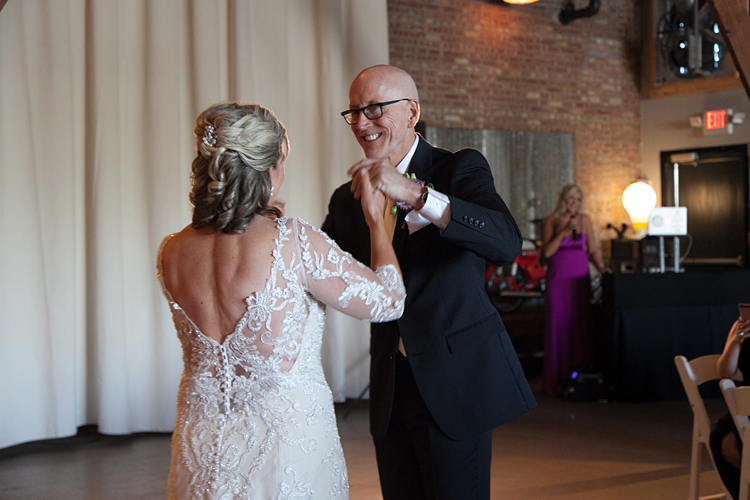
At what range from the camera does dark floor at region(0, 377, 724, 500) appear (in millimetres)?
3639

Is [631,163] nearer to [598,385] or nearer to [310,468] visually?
[598,385]

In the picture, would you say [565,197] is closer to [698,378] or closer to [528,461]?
[528,461]

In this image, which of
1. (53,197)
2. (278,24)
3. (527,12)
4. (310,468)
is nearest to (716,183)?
(527,12)

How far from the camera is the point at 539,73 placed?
342 inches

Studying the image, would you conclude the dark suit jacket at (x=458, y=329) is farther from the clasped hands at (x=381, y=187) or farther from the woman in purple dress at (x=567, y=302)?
the woman in purple dress at (x=567, y=302)

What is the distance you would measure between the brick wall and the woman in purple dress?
2.64m

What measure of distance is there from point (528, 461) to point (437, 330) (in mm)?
2746

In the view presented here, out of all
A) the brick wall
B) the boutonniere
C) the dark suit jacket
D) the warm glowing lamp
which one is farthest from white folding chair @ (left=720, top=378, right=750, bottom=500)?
the warm glowing lamp

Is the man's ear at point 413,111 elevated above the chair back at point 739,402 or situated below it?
above

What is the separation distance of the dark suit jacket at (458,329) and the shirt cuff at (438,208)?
0.09m

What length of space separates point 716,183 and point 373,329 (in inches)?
320

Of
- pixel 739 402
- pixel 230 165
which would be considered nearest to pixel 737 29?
pixel 739 402

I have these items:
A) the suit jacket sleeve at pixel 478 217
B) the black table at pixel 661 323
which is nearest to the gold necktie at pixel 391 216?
the suit jacket sleeve at pixel 478 217

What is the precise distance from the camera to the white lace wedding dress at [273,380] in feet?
5.11
